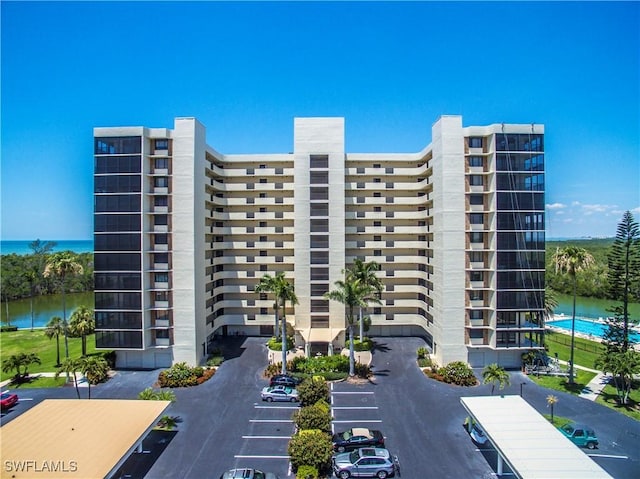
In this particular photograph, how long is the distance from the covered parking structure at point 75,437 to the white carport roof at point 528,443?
19.5m

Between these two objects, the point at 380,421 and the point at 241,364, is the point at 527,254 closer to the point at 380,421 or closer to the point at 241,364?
the point at 380,421

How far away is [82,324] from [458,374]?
35.9 meters

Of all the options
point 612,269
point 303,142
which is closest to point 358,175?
point 303,142

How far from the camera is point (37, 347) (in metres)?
44.7

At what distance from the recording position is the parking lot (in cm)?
2173

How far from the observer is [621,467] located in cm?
2148

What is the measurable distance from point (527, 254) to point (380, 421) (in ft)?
68.9

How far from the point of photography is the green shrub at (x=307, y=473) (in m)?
19.9

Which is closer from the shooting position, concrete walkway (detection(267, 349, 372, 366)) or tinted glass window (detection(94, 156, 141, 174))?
tinted glass window (detection(94, 156, 141, 174))

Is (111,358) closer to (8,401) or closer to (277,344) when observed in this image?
(8,401)

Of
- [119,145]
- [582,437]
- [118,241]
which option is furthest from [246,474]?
[119,145]

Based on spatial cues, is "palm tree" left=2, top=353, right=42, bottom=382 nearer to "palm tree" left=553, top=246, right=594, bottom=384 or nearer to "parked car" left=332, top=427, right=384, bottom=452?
"parked car" left=332, top=427, right=384, bottom=452

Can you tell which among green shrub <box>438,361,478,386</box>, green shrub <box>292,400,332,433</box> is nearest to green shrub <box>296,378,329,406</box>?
green shrub <box>292,400,332,433</box>

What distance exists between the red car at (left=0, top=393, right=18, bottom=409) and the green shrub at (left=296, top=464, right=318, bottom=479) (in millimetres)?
24725
